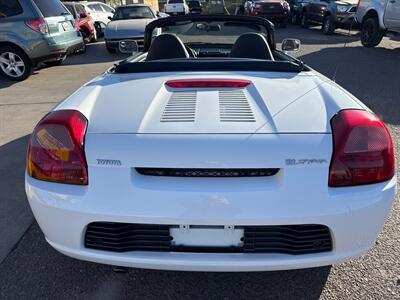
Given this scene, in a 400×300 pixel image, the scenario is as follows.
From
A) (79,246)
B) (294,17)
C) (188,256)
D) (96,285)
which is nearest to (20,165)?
(96,285)

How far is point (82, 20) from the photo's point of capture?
1347cm

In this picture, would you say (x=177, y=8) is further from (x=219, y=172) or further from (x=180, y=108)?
(x=219, y=172)

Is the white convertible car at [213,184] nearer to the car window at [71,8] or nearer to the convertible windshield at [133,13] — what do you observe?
the convertible windshield at [133,13]

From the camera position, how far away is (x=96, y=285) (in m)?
2.28

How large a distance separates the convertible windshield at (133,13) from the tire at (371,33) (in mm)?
6680

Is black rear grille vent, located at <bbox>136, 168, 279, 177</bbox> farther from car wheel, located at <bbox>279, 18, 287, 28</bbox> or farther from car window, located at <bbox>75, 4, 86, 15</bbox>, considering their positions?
car wheel, located at <bbox>279, 18, 287, 28</bbox>

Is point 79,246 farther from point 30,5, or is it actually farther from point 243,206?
point 30,5

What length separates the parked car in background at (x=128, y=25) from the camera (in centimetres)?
1079

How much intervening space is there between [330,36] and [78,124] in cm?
1497

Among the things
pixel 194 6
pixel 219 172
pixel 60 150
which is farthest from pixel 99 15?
pixel 219 172

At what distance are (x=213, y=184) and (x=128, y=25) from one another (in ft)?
34.0

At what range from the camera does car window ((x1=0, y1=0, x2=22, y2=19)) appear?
7.98 meters

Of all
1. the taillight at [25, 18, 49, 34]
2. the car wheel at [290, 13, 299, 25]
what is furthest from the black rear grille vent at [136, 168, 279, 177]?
the car wheel at [290, 13, 299, 25]

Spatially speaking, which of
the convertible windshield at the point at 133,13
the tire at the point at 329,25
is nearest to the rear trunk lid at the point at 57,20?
the convertible windshield at the point at 133,13
